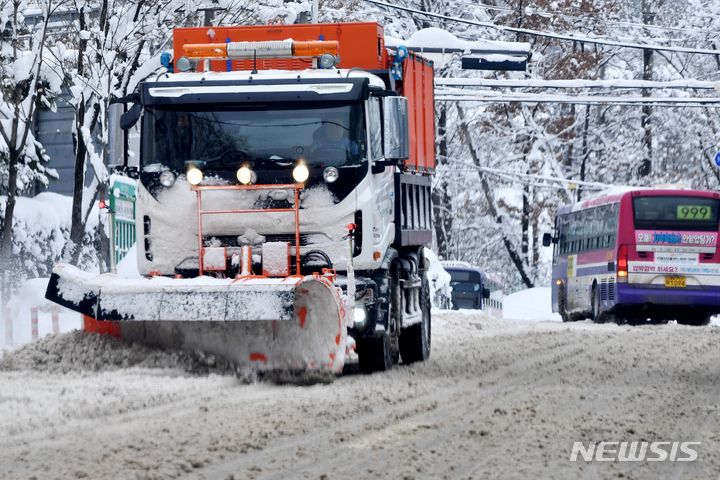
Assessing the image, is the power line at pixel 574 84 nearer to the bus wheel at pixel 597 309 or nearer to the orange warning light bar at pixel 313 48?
the bus wheel at pixel 597 309

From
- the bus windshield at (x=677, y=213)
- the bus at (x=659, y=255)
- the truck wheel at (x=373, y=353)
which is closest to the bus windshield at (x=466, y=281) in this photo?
the bus at (x=659, y=255)

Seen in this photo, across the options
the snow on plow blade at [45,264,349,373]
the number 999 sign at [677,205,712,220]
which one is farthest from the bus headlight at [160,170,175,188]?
the number 999 sign at [677,205,712,220]

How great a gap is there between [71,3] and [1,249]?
4.81 m

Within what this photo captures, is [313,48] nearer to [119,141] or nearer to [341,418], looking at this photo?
[119,141]

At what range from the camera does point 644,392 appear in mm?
10180

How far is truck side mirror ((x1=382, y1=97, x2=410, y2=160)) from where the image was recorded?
1088 centimetres

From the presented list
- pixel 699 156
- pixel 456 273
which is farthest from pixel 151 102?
pixel 699 156

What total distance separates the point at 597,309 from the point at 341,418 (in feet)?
63.7

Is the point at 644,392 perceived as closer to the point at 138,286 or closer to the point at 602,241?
the point at 138,286

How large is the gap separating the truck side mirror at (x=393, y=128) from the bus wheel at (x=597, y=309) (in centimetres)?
1646

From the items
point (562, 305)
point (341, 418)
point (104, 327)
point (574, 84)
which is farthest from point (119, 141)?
point (562, 305)

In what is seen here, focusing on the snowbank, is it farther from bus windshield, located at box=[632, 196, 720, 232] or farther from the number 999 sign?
the number 999 sign

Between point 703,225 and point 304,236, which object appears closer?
point 304,236

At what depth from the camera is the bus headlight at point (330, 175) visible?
10758 millimetres
